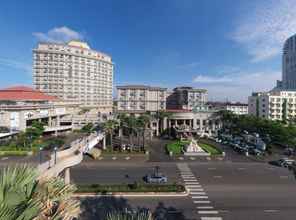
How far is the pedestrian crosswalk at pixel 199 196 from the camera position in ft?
75.4

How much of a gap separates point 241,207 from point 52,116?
274 ft

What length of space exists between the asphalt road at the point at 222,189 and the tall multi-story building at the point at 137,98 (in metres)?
61.7

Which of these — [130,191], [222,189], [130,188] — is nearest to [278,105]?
[222,189]

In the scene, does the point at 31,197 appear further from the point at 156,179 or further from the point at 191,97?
the point at 191,97

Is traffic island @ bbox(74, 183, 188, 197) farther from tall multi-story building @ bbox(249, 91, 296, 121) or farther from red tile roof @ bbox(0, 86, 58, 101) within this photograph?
tall multi-story building @ bbox(249, 91, 296, 121)

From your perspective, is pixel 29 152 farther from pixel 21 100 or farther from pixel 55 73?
pixel 55 73

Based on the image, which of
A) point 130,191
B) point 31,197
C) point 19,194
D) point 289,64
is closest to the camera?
point 19,194

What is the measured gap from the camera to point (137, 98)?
10775cm

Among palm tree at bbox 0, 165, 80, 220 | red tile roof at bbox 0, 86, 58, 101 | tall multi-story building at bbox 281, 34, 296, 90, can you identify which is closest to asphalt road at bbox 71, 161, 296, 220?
palm tree at bbox 0, 165, 80, 220

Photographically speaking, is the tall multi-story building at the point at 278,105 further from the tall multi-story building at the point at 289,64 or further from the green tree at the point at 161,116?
the green tree at the point at 161,116

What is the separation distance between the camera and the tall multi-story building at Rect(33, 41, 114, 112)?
119 meters

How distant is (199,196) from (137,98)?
270 feet

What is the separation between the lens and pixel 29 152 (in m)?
50.9

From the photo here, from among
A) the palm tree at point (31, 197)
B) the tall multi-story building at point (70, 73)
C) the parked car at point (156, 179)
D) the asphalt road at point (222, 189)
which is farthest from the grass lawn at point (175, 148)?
the tall multi-story building at point (70, 73)
